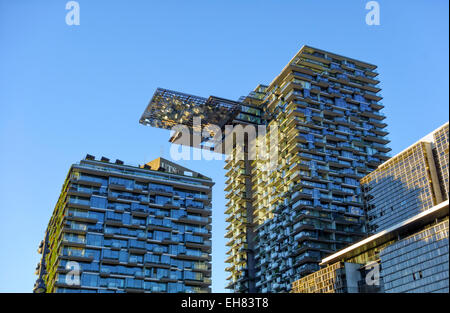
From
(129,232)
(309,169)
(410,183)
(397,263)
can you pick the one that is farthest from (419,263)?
(129,232)

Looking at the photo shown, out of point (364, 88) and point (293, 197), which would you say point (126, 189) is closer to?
point (293, 197)

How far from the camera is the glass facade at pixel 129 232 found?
377 feet

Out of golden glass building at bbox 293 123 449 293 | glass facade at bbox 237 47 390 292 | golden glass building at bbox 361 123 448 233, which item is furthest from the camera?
glass facade at bbox 237 47 390 292

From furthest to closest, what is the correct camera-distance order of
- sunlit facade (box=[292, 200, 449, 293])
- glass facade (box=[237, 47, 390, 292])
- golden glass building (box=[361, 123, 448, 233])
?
1. glass facade (box=[237, 47, 390, 292])
2. golden glass building (box=[361, 123, 448, 233])
3. sunlit facade (box=[292, 200, 449, 293])

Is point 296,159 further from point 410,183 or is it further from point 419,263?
point 419,263

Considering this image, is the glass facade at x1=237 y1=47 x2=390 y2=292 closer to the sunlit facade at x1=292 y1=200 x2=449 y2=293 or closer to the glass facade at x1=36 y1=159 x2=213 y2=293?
the sunlit facade at x1=292 y1=200 x2=449 y2=293

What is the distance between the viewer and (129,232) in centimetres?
12181

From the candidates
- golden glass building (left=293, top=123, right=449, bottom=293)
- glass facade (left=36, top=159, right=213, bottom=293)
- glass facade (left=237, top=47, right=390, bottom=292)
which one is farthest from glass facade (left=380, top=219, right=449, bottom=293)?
glass facade (left=36, top=159, right=213, bottom=293)

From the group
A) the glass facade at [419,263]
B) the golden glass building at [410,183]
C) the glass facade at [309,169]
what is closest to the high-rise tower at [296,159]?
the glass facade at [309,169]

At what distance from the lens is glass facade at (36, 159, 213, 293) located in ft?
377

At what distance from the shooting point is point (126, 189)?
12594 centimetres
